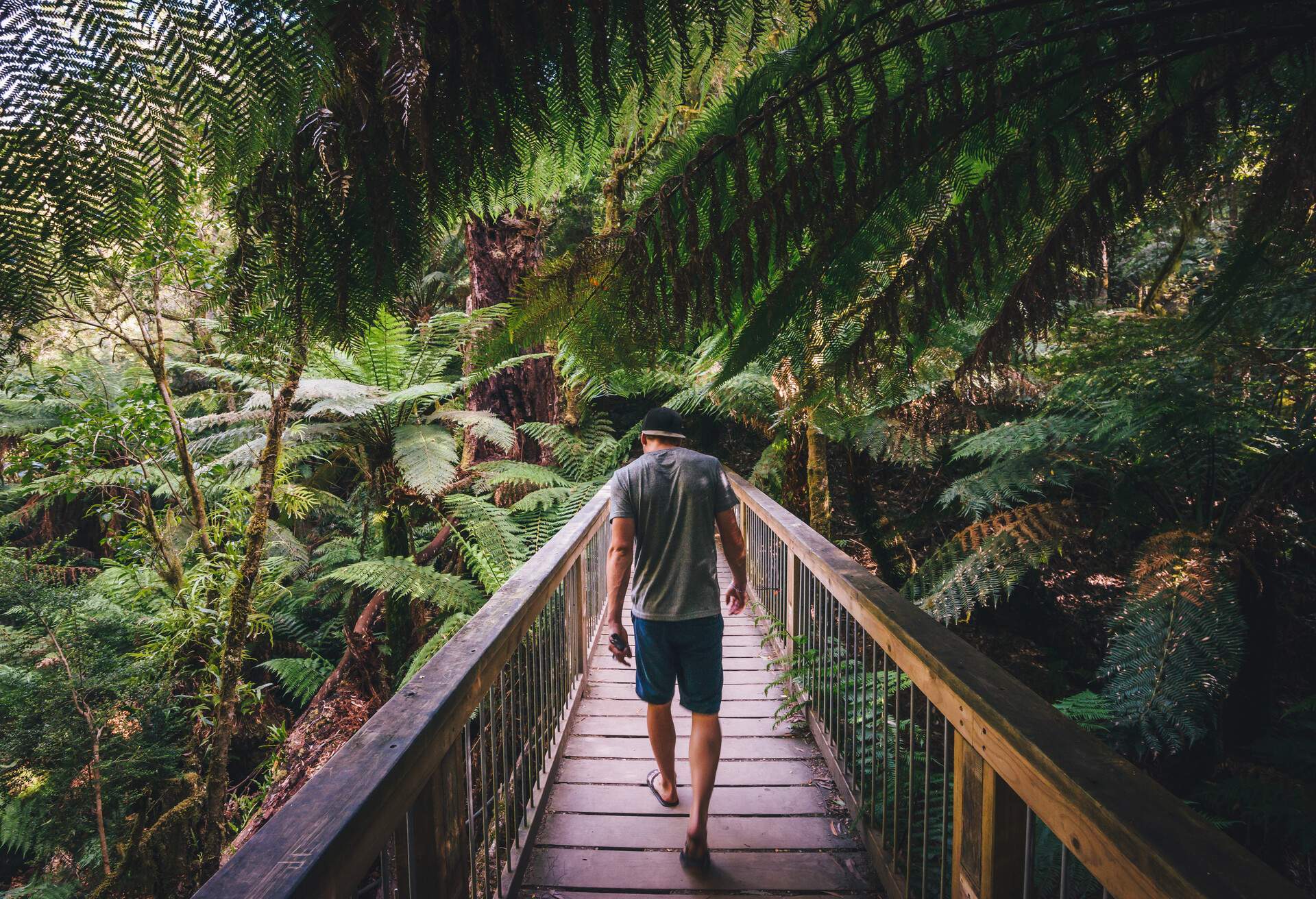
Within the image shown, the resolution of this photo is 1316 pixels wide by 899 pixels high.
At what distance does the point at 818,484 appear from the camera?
16.1 feet

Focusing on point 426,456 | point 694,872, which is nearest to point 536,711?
point 694,872

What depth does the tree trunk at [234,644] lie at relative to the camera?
310cm

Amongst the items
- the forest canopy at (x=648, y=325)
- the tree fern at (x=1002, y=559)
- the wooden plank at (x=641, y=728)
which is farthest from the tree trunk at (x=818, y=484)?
the wooden plank at (x=641, y=728)

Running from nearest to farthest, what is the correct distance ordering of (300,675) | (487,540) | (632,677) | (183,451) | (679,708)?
1. (679,708)
2. (632,677)
3. (183,451)
4. (487,540)
5. (300,675)

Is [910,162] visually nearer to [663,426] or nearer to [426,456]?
[663,426]

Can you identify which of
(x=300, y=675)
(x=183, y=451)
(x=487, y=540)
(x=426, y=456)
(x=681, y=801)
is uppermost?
(x=183, y=451)

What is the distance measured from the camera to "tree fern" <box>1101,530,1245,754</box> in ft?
8.51

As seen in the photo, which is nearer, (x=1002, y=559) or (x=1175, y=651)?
(x=1175, y=651)

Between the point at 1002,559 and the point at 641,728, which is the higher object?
the point at 1002,559

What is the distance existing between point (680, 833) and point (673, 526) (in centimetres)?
109

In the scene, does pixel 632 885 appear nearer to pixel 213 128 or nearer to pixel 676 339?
pixel 676 339

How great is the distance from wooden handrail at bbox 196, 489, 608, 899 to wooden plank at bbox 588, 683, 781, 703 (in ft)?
5.52

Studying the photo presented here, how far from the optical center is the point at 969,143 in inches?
47.4

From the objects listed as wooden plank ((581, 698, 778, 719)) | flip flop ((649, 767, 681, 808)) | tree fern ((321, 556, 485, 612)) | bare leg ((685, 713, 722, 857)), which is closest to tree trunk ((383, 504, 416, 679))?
tree fern ((321, 556, 485, 612))
